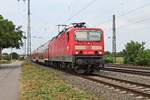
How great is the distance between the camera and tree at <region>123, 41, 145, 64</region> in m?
56.3

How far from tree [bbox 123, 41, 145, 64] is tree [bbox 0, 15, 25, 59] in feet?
53.9

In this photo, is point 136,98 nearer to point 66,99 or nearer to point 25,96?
point 66,99

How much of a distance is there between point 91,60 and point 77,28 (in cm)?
243

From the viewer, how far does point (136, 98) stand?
44.0 feet

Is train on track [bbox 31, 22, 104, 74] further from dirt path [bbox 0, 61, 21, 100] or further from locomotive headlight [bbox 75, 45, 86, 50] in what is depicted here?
dirt path [bbox 0, 61, 21, 100]

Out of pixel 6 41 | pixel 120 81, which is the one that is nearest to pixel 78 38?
pixel 120 81

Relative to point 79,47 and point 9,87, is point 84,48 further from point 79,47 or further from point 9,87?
point 9,87

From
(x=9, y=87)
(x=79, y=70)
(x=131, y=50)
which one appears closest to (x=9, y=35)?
(x=131, y=50)

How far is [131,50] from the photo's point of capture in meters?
57.0

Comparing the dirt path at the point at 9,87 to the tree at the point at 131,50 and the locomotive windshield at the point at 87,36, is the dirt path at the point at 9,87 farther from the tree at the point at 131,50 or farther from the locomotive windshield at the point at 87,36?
the tree at the point at 131,50

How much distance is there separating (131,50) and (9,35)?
58.0ft

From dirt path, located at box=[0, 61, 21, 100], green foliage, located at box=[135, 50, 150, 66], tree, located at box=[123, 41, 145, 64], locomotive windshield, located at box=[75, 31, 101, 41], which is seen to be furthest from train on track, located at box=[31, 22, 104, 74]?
tree, located at box=[123, 41, 145, 64]

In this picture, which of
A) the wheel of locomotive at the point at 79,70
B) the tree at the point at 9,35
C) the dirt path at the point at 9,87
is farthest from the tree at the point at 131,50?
the dirt path at the point at 9,87

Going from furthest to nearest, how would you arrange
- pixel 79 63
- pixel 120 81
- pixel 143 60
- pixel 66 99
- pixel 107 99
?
pixel 143 60 → pixel 79 63 → pixel 120 81 → pixel 107 99 → pixel 66 99
